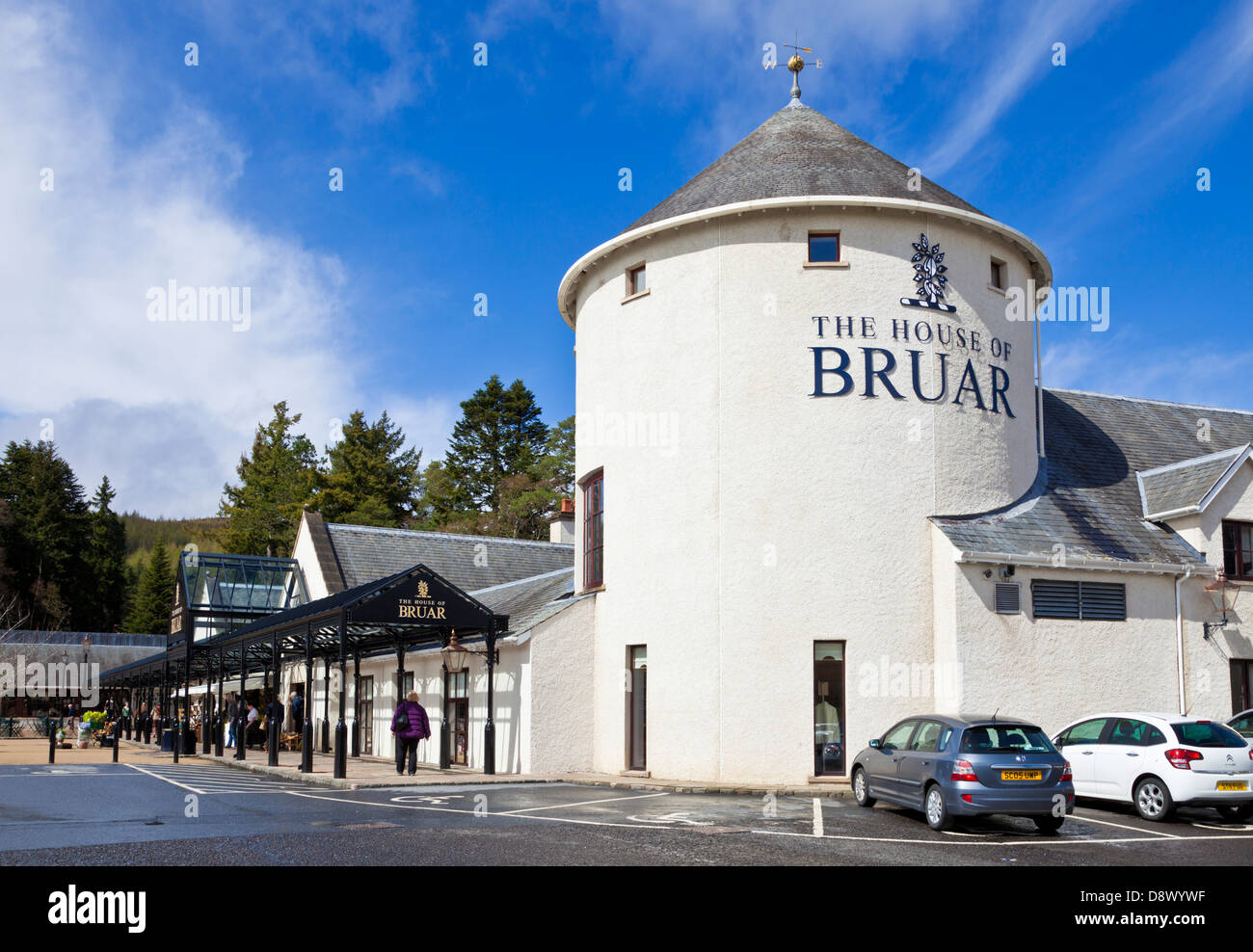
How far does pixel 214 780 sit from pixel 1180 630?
19.8m

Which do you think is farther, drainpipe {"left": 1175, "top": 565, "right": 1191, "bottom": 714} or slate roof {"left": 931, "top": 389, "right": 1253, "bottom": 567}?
drainpipe {"left": 1175, "top": 565, "right": 1191, "bottom": 714}

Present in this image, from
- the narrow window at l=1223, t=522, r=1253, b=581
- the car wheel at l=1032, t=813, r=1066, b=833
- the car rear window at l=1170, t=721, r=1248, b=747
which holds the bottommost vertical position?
the car wheel at l=1032, t=813, r=1066, b=833

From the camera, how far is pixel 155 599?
92.0 meters

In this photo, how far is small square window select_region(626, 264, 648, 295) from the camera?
78.6 feet

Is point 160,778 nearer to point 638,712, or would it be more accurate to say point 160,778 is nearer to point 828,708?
point 638,712

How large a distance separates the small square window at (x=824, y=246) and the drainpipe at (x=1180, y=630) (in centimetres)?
967

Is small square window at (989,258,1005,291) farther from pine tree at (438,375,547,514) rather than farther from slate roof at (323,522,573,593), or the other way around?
pine tree at (438,375,547,514)

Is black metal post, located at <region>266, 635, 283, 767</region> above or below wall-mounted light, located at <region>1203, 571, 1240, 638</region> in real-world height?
below

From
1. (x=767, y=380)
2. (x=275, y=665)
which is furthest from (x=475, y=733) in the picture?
(x=767, y=380)

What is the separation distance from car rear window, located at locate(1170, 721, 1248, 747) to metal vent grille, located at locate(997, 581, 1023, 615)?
524cm

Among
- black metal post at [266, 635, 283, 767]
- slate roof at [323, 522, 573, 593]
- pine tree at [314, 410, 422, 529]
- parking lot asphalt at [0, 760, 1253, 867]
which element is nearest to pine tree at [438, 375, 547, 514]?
pine tree at [314, 410, 422, 529]
